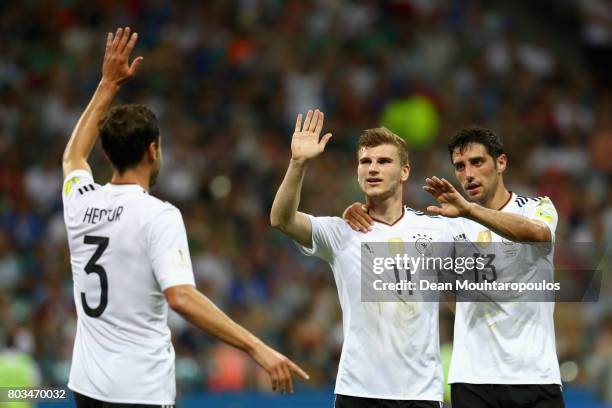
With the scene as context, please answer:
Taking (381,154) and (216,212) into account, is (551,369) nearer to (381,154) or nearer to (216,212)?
(381,154)

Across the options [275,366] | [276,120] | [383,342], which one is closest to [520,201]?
[383,342]

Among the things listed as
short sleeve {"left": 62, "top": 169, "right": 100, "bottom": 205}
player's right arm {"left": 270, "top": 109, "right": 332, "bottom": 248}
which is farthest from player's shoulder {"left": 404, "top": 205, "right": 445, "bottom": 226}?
short sleeve {"left": 62, "top": 169, "right": 100, "bottom": 205}

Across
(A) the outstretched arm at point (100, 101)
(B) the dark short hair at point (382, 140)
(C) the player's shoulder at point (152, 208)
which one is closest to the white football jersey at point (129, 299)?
(C) the player's shoulder at point (152, 208)

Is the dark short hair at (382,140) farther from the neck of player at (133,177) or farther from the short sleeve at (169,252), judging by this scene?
the short sleeve at (169,252)

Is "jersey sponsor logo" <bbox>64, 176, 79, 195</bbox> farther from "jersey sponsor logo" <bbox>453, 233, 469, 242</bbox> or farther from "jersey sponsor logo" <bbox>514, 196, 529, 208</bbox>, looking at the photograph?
"jersey sponsor logo" <bbox>514, 196, 529, 208</bbox>

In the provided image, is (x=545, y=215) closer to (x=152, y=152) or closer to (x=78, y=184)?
(x=152, y=152)

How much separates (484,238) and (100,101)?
2.47 m

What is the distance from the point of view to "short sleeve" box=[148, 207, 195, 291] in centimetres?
498

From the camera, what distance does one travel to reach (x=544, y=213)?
652 centimetres

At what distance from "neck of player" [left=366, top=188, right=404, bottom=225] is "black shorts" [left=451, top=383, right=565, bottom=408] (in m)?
1.12

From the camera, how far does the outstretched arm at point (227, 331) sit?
16.0ft

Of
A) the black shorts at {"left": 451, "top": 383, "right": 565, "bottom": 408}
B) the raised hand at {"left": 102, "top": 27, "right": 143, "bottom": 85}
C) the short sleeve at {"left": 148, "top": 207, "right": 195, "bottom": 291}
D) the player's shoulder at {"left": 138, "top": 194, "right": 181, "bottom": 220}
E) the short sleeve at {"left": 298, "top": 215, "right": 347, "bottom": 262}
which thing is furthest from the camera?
the short sleeve at {"left": 298, "top": 215, "right": 347, "bottom": 262}

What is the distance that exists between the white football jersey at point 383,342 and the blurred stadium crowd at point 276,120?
3.71 meters

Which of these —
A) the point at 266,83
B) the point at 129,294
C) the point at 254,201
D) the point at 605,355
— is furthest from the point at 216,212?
the point at 129,294
